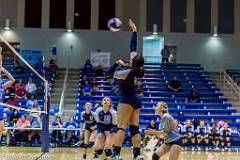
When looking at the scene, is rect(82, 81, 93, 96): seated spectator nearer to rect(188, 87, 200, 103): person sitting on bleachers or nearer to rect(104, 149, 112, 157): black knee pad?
rect(188, 87, 200, 103): person sitting on bleachers

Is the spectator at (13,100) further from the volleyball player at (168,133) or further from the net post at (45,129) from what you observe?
the volleyball player at (168,133)

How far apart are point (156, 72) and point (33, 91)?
27.6 ft

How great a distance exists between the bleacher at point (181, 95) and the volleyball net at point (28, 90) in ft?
7.43

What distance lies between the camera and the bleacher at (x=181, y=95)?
23.5 meters

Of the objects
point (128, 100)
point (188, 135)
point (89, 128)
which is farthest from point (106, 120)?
point (188, 135)

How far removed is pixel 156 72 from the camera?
2847cm

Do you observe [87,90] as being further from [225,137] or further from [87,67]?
[225,137]

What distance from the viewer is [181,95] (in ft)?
84.4

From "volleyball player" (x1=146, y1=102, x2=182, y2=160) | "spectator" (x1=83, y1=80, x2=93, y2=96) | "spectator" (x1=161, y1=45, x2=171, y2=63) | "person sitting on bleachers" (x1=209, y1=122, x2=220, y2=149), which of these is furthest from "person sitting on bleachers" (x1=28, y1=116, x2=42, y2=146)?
"spectator" (x1=161, y1=45, x2=171, y2=63)

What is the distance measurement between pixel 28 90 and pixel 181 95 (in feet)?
25.9

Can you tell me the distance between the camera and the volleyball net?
15148 millimetres

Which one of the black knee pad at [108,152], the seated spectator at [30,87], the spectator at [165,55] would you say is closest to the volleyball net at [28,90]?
the seated spectator at [30,87]

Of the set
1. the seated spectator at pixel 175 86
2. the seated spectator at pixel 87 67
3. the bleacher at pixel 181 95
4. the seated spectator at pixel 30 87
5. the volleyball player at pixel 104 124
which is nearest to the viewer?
the volleyball player at pixel 104 124

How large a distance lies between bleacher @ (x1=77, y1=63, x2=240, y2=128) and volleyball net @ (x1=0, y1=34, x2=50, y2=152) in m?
2.26
